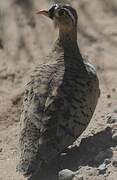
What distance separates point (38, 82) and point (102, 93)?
165 cm

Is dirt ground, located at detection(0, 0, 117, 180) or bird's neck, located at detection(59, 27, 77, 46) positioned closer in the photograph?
dirt ground, located at detection(0, 0, 117, 180)

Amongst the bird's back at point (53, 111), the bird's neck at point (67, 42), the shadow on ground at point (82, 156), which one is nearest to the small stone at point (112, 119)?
the shadow on ground at point (82, 156)

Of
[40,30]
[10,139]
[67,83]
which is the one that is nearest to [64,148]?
[67,83]

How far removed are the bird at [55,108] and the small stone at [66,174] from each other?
0.18 metres

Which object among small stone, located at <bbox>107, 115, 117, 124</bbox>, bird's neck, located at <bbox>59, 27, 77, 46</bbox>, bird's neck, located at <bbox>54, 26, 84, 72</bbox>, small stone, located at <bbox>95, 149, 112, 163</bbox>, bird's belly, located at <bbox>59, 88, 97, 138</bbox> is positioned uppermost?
bird's neck, located at <bbox>59, 27, 77, 46</bbox>

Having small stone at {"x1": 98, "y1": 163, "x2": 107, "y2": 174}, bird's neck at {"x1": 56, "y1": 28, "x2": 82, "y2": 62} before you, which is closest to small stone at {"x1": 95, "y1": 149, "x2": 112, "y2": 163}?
small stone at {"x1": 98, "y1": 163, "x2": 107, "y2": 174}

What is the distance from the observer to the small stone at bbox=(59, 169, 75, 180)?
5.23 meters

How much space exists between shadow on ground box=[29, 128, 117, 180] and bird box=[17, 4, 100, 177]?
19cm

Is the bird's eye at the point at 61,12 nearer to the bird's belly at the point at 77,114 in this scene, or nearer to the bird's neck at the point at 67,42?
the bird's neck at the point at 67,42

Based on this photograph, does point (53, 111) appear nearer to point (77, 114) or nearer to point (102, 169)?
point (77, 114)

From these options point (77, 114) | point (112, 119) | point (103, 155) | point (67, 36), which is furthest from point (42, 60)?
point (103, 155)

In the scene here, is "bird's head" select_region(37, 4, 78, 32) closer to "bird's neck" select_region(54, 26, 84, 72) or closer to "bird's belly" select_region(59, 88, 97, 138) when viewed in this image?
"bird's neck" select_region(54, 26, 84, 72)

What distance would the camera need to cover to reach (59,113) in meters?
5.45

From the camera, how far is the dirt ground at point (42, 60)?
5.70 m
